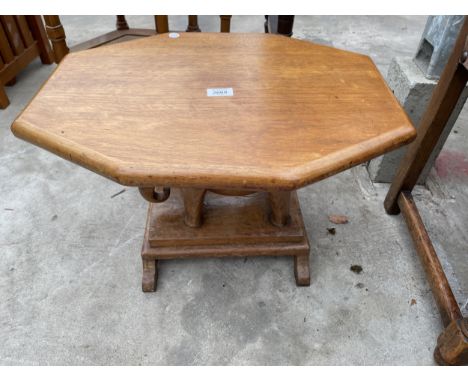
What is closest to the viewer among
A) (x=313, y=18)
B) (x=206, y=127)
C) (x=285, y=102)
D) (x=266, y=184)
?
(x=266, y=184)

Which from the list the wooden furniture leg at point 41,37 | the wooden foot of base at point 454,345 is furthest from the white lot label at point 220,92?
the wooden furniture leg at point 41,37

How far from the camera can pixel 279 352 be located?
1.47 meters

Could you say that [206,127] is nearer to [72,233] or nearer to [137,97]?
[137,97]

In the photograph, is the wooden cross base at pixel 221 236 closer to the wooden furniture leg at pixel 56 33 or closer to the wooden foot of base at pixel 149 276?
the wooden foot of base at pixel 149 276

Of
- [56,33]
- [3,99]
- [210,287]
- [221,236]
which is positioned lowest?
[210,287]

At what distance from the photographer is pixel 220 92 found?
1.31 meters

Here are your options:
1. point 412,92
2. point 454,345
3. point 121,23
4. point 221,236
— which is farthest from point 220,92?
point 121,23

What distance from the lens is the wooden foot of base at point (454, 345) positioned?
1.29m

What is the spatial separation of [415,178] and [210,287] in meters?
1.18

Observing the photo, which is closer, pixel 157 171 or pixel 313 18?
pixel 157 171

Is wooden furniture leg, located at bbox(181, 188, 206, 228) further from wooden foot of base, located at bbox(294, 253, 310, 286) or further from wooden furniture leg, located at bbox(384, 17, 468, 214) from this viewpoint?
wooden furniture leg, located at bbox(384, 17, 468, 214)

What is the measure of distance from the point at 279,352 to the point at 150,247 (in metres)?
0.72

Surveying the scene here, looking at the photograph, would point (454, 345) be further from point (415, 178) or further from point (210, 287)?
point (210, 287)
